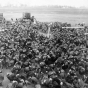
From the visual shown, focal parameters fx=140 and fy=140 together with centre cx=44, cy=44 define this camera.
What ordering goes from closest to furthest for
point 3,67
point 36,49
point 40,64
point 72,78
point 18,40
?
1. point 72,78
2. point 40,64
3. point 3,67
4. point 36,49
5. point 18,40

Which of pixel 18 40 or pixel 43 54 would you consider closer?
pixel 43 54

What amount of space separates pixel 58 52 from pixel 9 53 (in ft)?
7.93

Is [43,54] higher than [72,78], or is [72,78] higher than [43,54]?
[43,54]

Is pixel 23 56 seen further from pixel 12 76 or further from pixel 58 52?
pixel 58 52

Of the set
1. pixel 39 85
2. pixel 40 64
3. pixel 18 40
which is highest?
pixel 18 40

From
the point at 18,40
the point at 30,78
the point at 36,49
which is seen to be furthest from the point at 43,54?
the point at 18,40

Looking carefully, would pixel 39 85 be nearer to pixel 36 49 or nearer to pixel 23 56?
pixel 23 56

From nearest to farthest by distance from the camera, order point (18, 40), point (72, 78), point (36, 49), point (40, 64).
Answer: point (72, 78), point (40, 64), point (36, 49), point (18, 40)

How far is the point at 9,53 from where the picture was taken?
6812 mm

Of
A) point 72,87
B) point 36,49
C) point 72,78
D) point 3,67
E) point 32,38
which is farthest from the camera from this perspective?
point 32,38

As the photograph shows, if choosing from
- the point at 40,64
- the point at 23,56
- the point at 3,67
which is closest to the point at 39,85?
the point at 40,64

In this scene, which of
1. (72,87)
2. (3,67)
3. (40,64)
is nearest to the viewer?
(72,87)

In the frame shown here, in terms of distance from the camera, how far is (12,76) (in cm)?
526

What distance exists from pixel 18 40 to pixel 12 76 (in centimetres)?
324
